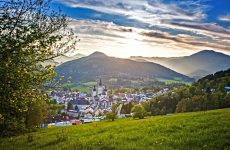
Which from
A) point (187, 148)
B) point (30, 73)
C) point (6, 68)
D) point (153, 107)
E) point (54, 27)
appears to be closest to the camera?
point (187, 148)

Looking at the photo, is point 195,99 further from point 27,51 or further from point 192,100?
point 27,51

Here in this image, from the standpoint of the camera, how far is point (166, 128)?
1864 cm

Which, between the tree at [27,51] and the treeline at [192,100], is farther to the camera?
the treeline at [192,100]

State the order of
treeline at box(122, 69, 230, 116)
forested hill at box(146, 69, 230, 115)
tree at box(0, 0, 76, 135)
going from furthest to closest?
treeline at box(122, 69, 230, 116) → forested hill at box(146, 69, 230, 115) → tree at box(0, 0, 76, 135)

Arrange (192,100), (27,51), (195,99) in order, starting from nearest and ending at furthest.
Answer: (27,51)
(192,100)
(195,99)

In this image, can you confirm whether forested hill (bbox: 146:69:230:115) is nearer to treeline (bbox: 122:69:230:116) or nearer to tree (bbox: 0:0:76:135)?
treeline (bbox: 122:69:230:116)

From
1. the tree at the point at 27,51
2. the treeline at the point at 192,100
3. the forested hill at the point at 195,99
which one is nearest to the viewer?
the tree at the point at 27,51

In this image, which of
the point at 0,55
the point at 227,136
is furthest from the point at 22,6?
the point at 227,136

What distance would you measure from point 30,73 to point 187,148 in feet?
28.9

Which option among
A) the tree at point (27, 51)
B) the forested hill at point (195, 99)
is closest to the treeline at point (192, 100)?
the forested hill at point (195, 99)

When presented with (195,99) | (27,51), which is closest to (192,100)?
(195,99)

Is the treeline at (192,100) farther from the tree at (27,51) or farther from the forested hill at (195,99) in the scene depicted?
the tree at (27,51)

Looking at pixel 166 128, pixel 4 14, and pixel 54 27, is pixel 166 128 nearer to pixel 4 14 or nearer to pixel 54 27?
pixel 54 27

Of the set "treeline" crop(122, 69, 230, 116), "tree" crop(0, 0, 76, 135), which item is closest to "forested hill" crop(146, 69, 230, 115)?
"treeline" crop(122, 69, 230, 116)
